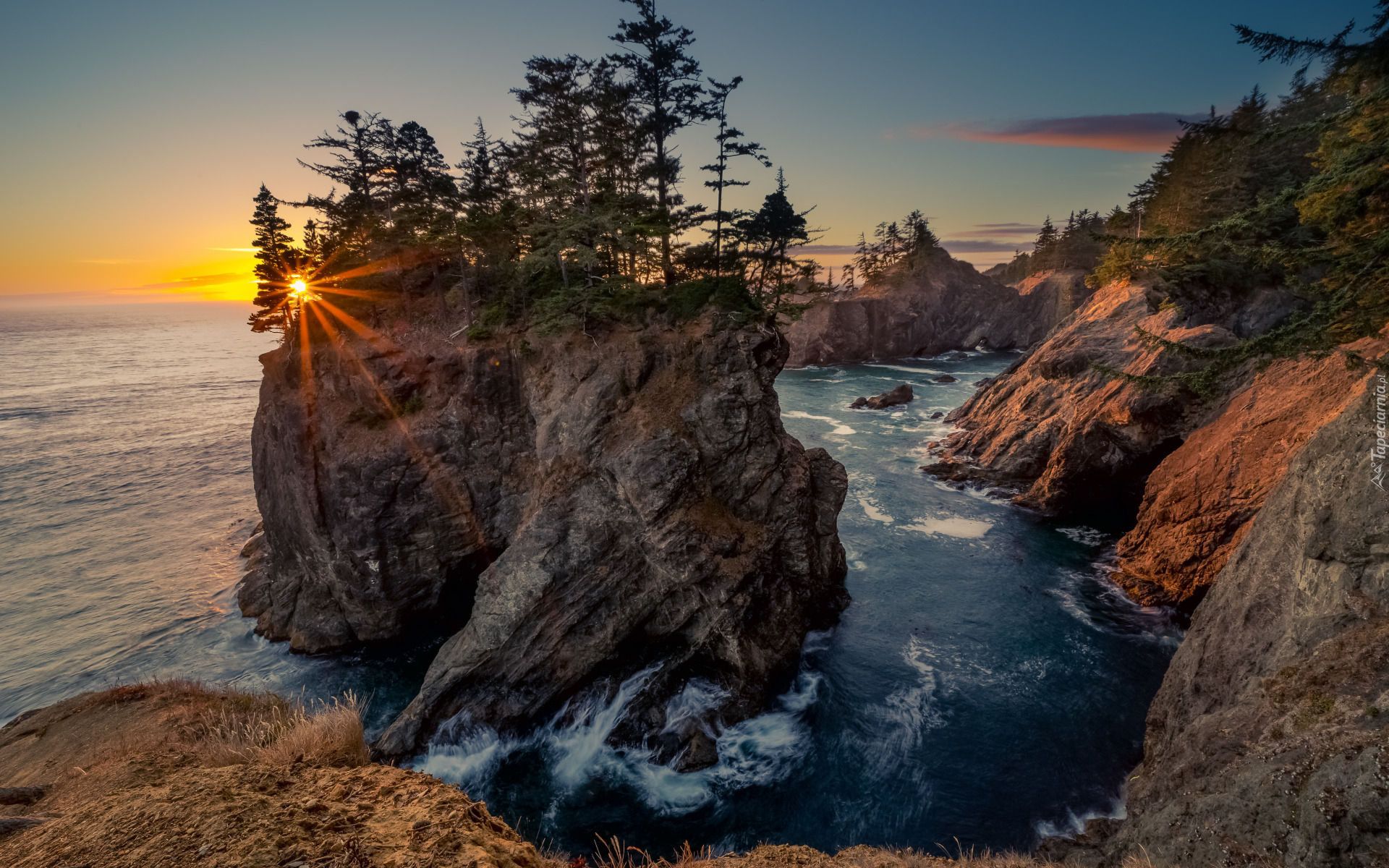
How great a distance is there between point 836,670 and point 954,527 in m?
16.5

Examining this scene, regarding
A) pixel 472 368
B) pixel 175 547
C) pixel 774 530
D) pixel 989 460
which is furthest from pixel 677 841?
pixel 175 547

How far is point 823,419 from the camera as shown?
60.6m

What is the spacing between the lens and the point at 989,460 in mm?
42344

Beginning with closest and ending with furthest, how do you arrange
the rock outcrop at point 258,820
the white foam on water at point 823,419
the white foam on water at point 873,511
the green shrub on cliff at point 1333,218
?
the rock outcrop at point 258,820 → the green shrub on cliff at point 1333,218 → the white foam on water at point 873,511 → the white foam on water at point 823,419

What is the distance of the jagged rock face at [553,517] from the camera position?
20.5 m

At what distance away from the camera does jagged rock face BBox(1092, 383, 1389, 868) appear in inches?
302

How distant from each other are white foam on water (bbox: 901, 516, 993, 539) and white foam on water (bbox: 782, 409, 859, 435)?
66.9 ft

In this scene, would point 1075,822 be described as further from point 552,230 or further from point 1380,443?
point 552,230

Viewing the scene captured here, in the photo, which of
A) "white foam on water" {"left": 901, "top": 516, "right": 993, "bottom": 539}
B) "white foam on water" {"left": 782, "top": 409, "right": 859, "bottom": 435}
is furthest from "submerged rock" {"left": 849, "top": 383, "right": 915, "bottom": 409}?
"white foam on water" {"left": 901, "top": 516, "right": 993, "bottom": 539}

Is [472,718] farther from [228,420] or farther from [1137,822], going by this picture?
[228,420]

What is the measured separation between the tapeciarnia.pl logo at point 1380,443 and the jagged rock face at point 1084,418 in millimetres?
15210

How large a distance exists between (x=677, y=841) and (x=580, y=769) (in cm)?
451

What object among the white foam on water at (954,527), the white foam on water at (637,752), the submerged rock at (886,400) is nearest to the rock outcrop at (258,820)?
the white foam on water at (637,752)

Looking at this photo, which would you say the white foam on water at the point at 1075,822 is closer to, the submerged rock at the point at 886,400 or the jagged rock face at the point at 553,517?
the jagged rock face at the point at 553,517
